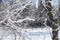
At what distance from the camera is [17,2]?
3619 millimetres

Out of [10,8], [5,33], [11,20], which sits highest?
[10,8]

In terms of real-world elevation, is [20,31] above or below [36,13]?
below

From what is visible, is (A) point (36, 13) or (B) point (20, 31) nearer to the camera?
(B) point (20, 31)

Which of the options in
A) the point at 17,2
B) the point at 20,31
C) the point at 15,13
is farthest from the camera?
the point at 17,2

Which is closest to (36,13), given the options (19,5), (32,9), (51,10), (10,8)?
(32,9)

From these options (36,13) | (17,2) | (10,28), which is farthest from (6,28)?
(36,13)

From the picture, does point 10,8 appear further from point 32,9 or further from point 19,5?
point 32,9

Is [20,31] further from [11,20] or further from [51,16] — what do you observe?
[51,16]

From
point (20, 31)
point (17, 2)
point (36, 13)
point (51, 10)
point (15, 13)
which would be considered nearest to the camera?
point (51, 10)

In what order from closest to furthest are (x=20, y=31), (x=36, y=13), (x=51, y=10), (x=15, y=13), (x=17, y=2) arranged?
(x=51, y=10)
(x=20, y=31)
(x=15, y=13)
(x=17, y=2)
(x=36, y=13)

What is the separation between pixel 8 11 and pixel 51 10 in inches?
34.8

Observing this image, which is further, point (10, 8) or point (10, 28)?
point (10, 8)

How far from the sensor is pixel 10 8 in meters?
3.43

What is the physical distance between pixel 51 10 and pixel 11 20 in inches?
30.7
